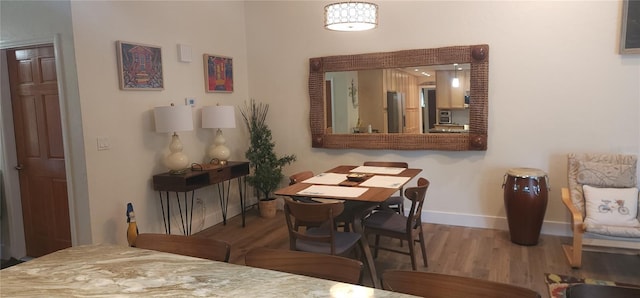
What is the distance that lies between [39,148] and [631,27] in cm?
544

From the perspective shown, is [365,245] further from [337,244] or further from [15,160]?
[15,160]

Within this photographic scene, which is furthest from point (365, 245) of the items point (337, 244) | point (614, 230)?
point (614, 230)

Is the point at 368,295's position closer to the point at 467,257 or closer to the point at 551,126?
the point at 467,257

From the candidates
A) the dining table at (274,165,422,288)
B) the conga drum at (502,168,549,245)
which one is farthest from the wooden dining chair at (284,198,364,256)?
the conga drum at (502,168,549,245)

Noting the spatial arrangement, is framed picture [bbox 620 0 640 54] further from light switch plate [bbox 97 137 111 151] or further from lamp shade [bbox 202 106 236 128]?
light switch plate [bbox 97 137 111 151]

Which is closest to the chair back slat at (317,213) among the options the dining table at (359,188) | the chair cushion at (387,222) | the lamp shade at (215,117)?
the dining table at (359,188)

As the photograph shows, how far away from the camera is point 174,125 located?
388cm

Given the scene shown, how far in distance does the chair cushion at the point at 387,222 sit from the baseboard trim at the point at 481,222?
4.75 feet

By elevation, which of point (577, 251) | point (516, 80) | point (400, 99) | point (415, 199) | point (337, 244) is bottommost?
point (577, 251)

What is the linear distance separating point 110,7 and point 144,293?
3.22 meters

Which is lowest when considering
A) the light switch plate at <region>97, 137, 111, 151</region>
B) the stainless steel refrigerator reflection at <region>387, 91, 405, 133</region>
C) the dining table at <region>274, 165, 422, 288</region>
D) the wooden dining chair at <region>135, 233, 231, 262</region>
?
the dining table at <region>274, 165, 422, 288</region>

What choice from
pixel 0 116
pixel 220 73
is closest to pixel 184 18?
pixel 220 73

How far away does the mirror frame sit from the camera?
434 cm

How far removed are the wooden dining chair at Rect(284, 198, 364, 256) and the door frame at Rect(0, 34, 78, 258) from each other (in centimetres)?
205
